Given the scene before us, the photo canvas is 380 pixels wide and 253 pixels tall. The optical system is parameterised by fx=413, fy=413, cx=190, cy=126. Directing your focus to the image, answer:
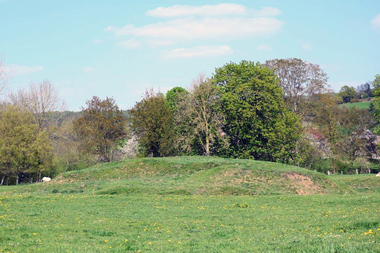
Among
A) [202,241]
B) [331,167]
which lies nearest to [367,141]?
[331,167]

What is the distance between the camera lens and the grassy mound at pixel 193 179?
34.2 m

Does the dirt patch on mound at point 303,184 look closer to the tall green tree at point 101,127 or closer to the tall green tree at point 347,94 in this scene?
the tall green tree at point 101,127

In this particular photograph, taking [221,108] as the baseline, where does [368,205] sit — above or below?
below

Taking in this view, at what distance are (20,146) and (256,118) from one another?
35453 millimetres

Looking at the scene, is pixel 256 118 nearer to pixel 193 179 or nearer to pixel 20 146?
pixel 193 179

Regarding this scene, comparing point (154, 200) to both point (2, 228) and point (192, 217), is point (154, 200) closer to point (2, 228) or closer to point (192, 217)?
point (192, 217)

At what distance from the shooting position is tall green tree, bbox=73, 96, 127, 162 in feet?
215

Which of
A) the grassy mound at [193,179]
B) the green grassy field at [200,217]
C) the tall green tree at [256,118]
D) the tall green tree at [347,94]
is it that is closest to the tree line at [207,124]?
the tall green tree at [256,118]

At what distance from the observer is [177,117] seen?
6456cm

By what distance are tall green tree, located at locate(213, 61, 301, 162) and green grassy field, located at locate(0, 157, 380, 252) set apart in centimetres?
1895

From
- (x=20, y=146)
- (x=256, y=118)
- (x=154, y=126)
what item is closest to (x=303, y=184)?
(x=256, y=118)

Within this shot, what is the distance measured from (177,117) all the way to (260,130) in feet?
43.0

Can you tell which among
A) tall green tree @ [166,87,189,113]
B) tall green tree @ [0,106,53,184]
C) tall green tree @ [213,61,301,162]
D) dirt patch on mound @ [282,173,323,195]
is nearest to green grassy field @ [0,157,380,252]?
dirt patch on mound @ [282,173,323,195]

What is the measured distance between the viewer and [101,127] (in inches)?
2621
